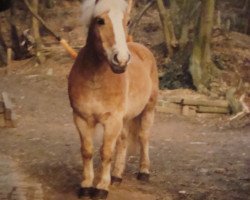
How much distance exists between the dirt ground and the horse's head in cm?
114

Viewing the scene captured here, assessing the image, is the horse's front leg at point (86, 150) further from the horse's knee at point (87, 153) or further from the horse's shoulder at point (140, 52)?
the horse's shoulder at point (140, 52)

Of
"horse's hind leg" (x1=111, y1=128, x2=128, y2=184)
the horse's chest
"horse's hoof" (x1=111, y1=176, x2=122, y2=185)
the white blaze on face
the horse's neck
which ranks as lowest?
"horse's hoof" (x1=111, y1=176, x2=122, y2=185)

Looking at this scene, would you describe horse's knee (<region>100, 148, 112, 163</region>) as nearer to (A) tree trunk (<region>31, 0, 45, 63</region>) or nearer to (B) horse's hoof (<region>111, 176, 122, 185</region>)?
(B) horse's hoof (<region>111, 176, 122, 185</region>)

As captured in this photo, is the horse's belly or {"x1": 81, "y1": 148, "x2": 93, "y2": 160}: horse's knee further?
the horse's belly

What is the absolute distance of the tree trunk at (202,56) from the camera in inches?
509

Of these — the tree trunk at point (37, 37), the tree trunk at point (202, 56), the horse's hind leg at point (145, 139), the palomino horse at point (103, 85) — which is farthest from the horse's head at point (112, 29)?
the tree trunk at point (37, 37)

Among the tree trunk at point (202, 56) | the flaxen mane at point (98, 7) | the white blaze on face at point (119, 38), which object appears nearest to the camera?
the white blaze on face at point (119, 38)

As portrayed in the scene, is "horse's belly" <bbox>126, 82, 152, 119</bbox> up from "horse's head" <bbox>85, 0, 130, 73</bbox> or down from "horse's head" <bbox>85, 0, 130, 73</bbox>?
down

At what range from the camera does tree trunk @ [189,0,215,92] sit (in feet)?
42.4

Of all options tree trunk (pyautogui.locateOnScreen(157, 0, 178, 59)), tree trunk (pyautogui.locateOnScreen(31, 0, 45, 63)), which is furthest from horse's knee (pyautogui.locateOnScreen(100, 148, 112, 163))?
tree trunk (pyautogui.locateOnScreen(31, 0, 45, 63))

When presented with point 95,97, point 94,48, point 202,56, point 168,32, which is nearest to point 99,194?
point 95,97

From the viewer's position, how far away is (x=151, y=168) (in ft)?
23.8

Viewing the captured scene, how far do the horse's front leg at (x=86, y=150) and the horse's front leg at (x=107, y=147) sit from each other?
0.11 meters

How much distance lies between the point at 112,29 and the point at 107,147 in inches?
48.5
